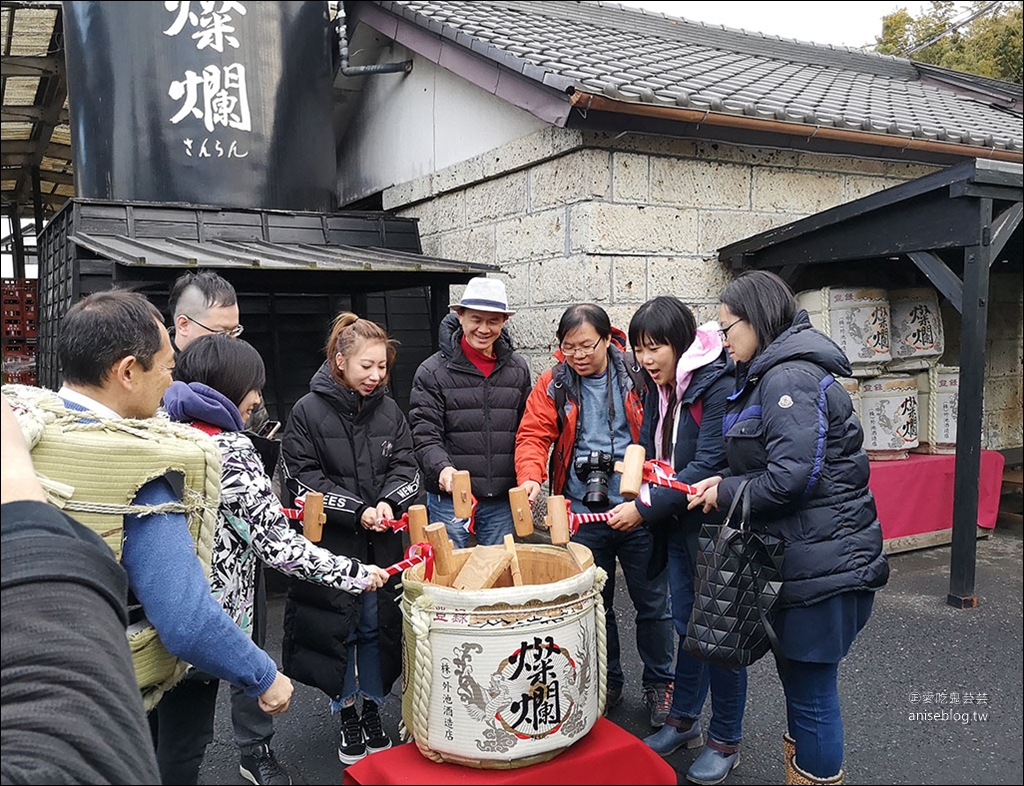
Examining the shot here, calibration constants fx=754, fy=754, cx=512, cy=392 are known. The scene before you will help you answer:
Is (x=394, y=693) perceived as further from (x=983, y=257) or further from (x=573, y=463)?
(x=983, y=257)

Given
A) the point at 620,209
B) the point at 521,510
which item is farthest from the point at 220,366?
the point at 620,209

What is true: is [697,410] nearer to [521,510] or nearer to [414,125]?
[521,510]

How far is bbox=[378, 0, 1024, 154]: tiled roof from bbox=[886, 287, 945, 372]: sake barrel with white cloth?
134cm

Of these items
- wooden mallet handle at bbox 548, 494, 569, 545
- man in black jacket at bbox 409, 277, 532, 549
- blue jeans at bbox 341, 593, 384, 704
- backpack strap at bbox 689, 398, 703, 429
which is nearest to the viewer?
wooden mallet handle at bbox 548, 494, 569, 545

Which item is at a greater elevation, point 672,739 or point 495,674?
point 495,674

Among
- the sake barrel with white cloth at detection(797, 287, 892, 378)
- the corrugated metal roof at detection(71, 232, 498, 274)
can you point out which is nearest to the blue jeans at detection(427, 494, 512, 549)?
the corrugated metal roof at detection(71, 232, 498, 274)

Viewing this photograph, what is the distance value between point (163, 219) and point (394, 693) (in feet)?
15.0

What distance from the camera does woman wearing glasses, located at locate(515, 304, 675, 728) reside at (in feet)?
11.7

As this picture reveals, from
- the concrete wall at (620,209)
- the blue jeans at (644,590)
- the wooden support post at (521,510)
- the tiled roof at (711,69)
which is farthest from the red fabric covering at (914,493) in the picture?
the wooden support post at (521,510)

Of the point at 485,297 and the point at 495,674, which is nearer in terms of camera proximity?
the point at 495,674

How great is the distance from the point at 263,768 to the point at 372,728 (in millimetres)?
472

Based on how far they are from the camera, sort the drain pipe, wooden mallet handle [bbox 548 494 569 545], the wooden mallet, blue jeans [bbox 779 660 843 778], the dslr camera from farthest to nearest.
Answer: the drain pipe, the dslr camera, the wooden mallet, wooden mallet handle [bbox 548 494 569 545], blue jeans [bbox 779 660 843 778]

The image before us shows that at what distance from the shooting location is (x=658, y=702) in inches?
139

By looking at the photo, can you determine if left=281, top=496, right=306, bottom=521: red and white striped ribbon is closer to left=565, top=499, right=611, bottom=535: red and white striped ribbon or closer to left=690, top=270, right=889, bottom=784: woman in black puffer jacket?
left=565, top=499, right=611, bottom=535: red and white striped ribbon
